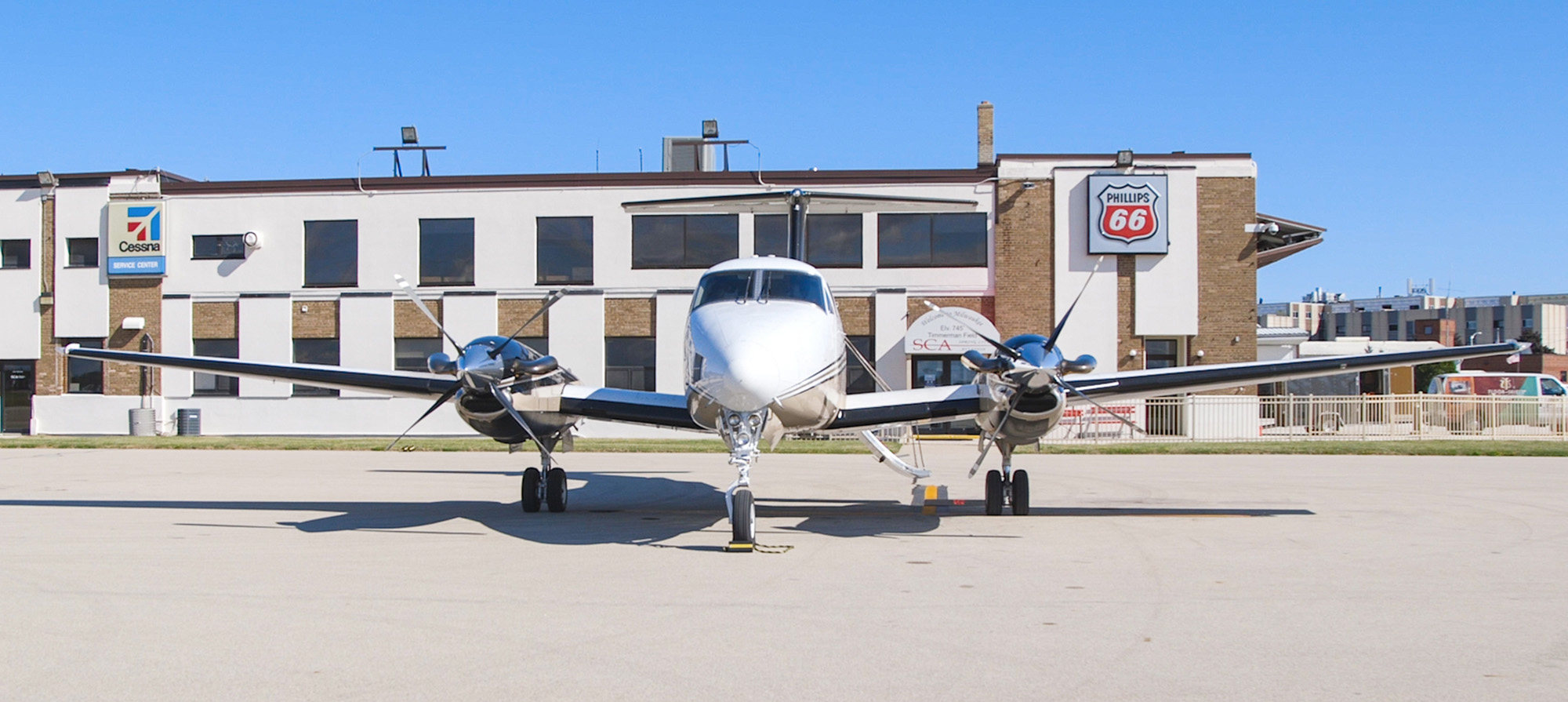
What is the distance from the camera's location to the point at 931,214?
3488cm

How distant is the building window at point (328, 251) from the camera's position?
117ft

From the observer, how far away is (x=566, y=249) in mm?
35000

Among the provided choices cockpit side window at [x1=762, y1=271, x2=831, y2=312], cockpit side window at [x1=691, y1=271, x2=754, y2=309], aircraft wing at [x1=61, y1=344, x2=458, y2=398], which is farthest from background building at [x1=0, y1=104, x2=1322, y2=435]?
cockpit side window at [x1=691, y1=271, x2=754, y2=309]

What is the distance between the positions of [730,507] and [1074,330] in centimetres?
2459

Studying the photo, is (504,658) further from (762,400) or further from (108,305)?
(108,305)

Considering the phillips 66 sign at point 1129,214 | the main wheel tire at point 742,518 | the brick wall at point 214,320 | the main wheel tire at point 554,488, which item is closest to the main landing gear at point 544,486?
the main wheel tire at point 554,488

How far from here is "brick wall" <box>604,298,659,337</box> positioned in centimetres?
3459

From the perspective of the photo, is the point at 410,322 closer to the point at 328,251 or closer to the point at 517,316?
the point at 517,316

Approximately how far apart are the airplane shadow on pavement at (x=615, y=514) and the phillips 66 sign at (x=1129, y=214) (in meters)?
20.3

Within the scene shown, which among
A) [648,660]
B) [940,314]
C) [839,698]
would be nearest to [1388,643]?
[839,698]

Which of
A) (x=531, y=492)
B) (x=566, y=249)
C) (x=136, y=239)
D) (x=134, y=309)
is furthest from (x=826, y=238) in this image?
(x=134, y=309)

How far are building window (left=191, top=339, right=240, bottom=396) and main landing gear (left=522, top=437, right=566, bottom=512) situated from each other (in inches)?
967

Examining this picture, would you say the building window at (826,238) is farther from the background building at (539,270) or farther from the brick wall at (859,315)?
the brick wall at (859,315)

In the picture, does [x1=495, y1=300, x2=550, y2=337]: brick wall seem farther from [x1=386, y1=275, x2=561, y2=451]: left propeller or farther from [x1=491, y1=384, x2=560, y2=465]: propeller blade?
[x1=491, y1=384, x2=560, y2=465]: propeller blade
